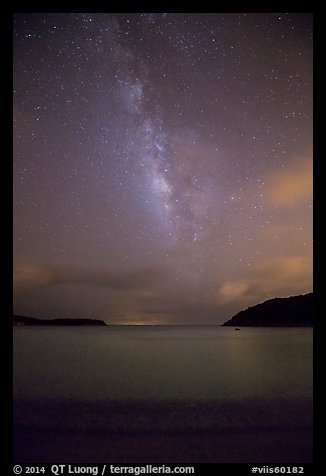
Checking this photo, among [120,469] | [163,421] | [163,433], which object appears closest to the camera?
[120,469]

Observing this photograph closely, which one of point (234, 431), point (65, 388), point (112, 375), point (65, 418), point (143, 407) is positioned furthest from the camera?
point (112, 375)

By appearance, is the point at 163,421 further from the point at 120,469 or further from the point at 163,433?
the point at 120,469

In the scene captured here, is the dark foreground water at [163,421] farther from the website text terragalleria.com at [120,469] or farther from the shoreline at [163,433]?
the website text terragalleria.com at [120,469]

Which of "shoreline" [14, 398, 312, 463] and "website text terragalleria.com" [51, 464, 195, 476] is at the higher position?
"website text terragalleria.com" [51, 464, 195, 476]

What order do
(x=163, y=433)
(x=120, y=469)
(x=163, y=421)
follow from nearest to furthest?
(x=120, y=469), (x=163, y=433), (x=163, y=421)

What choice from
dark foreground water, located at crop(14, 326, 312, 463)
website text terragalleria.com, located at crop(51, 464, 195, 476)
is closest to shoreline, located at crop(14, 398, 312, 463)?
dark foreground water, located at crop(14, 326, 312, 463)

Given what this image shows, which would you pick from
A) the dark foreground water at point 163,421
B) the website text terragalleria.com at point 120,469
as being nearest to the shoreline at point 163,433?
the dark foreground water at point 163,421

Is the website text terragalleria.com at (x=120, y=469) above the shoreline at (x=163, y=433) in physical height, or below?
above

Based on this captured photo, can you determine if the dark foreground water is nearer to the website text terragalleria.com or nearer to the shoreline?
the shoreline

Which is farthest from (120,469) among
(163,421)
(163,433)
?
(163,421)
